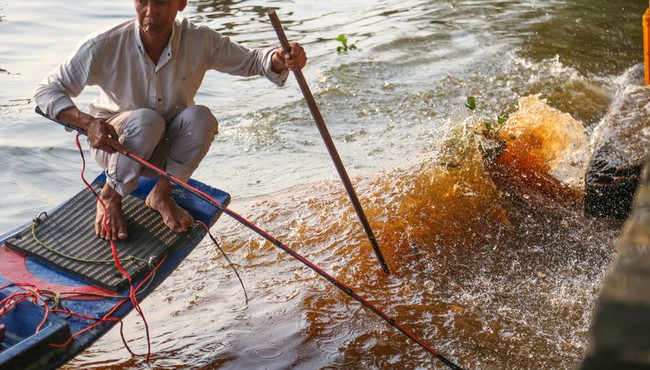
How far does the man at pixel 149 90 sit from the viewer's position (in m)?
3.71

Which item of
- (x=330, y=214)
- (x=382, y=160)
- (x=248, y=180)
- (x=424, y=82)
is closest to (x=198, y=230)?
(x=330, y=214)

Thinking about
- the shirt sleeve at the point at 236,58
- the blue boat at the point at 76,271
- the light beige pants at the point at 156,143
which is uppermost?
the shirt sleeve at the point at 236,58

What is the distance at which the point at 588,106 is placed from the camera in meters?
7.65

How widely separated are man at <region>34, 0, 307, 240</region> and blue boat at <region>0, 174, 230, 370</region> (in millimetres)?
96

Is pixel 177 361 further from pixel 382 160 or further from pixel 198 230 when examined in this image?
pixel 382 160

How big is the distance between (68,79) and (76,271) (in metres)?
0.88

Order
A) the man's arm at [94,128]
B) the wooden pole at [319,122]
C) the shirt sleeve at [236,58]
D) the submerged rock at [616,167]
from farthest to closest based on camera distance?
the submerged rock at [616,167], the shirt sleeve at [236,58], the man's arm at [94,128], the wooden pole at [319,122]

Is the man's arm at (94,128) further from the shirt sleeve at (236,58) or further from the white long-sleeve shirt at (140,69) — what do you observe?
the shirt sleeve at (236,58)

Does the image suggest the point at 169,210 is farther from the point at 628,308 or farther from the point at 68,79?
the point at 628,308

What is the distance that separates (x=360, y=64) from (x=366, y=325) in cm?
530

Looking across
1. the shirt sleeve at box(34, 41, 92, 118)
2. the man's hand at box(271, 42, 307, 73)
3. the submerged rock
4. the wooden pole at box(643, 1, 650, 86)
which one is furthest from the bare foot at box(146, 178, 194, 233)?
the wooden pole at box(643, 1, 650, 86)

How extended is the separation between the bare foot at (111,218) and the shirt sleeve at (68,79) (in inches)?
19.5

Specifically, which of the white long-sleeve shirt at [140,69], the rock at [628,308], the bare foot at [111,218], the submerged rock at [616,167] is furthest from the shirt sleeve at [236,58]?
the rock at [628,308]

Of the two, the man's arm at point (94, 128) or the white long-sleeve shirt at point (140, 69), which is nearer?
the man's arm at point (94, 128)
